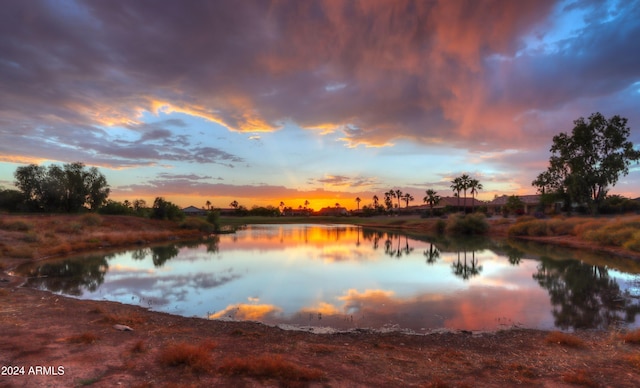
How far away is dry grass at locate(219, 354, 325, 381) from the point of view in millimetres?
6512

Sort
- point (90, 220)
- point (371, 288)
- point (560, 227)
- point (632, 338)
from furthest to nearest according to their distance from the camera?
point (90, 220)
point (560, 227)
point (371, 288)
point (632, 338)

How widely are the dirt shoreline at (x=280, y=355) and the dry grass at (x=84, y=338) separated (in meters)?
0.04

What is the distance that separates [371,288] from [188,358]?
12724mm

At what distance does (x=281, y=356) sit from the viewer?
296 inches

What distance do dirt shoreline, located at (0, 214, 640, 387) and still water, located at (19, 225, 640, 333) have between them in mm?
2018

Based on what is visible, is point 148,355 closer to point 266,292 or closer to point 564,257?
point 266,292

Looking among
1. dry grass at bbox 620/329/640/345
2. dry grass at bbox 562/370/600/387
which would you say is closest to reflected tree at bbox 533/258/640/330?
dry grass at bbox 620/329/640/345

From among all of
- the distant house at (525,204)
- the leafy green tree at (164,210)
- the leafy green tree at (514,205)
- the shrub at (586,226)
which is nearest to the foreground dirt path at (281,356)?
the shrub at (586,226)

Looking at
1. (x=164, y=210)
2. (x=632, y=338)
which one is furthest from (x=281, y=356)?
(x=164, y=210)

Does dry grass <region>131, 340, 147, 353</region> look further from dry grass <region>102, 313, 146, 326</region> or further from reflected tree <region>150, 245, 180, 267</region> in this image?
reflected tree <region>150, 245, 180, 267</region>

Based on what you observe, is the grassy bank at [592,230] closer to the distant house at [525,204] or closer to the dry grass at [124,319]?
the dry grass at [124,319]

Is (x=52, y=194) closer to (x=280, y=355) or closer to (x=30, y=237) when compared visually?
(x=30, y=237)

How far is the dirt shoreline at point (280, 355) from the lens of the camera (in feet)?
21.3

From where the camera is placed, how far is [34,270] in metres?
22.2
